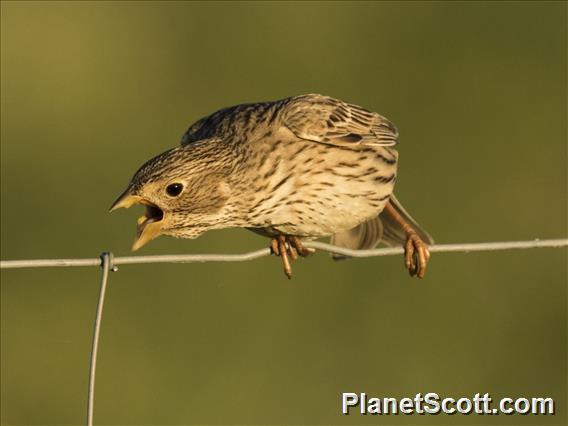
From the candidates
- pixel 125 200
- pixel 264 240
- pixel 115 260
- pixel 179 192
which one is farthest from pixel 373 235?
pixel 264 240

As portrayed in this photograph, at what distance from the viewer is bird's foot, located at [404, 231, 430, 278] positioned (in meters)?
9.13

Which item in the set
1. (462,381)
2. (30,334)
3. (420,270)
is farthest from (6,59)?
(420,270)

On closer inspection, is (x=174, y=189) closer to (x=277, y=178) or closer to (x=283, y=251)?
(x=277, y=178)

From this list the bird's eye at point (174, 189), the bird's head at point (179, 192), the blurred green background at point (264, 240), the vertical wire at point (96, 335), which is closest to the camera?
the vertical wire at point (96, 335)

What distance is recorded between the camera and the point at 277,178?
28.2 ft

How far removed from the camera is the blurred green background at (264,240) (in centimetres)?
1152

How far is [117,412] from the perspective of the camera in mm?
11516

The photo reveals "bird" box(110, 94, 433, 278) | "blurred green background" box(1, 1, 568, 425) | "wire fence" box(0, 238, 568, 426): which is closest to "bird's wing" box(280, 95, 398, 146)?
"bird" box(110, 94, 433, 278)

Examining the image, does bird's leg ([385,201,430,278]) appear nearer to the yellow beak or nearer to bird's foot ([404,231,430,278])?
bird's foot ([404,231,430,278])

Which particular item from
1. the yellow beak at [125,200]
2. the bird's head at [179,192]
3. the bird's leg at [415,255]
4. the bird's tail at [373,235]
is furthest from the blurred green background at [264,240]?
the yellow beak at [125,200]

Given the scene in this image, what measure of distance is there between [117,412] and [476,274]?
3.33 metres

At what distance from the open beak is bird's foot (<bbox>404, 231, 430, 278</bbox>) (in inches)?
61.4

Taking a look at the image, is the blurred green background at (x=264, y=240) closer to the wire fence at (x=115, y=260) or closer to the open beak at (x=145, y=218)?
the open beak at (x=145, y=218)

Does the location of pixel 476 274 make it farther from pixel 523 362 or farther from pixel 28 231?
pixel 28 231
